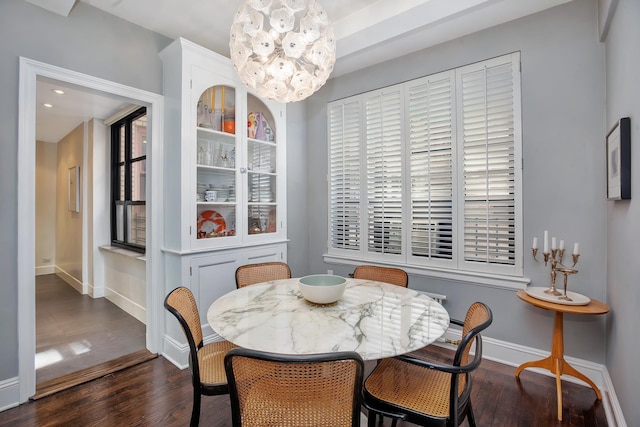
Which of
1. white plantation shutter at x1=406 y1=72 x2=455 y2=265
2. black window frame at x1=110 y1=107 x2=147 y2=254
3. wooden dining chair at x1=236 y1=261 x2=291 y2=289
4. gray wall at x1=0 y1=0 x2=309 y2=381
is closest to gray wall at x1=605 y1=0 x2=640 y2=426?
white plantation shutter at x1=406 y1=72 x2=455 y2=265

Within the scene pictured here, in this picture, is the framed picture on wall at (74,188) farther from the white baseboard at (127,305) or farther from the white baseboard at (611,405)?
the white baseboard at (611,405)

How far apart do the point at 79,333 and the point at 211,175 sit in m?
2.21

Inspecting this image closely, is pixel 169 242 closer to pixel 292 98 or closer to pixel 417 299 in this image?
pixel 292 98

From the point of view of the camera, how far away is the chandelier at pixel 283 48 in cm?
160

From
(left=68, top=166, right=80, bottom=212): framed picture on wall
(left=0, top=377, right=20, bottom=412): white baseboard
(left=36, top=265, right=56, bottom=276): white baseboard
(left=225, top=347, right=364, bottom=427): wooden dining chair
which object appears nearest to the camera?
(left=225, top=347, right=364, bottom=427): wooden dining chair

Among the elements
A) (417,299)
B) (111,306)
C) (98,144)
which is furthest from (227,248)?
(98,144)

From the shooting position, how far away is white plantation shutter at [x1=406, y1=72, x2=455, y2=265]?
2742mm

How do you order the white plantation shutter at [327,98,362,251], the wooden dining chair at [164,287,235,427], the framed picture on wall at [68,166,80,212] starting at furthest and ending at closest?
the framed picture on wall at [68,166,80,212] → the white plantation shutter at [327,98,362,251] → the wooden dining chair at [164,287,235,427]

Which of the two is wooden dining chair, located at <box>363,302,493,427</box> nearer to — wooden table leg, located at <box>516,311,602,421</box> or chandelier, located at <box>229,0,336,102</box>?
wooden table leg, located at <box>516,311,602,421</box>

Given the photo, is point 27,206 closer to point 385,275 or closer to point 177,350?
point 177,350

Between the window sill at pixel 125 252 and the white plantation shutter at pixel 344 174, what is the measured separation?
7.18ft

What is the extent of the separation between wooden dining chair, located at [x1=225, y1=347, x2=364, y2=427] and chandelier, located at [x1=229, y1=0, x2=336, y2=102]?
148 cm

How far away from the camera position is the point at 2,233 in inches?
77.1

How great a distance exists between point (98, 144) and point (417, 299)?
4.87 m
